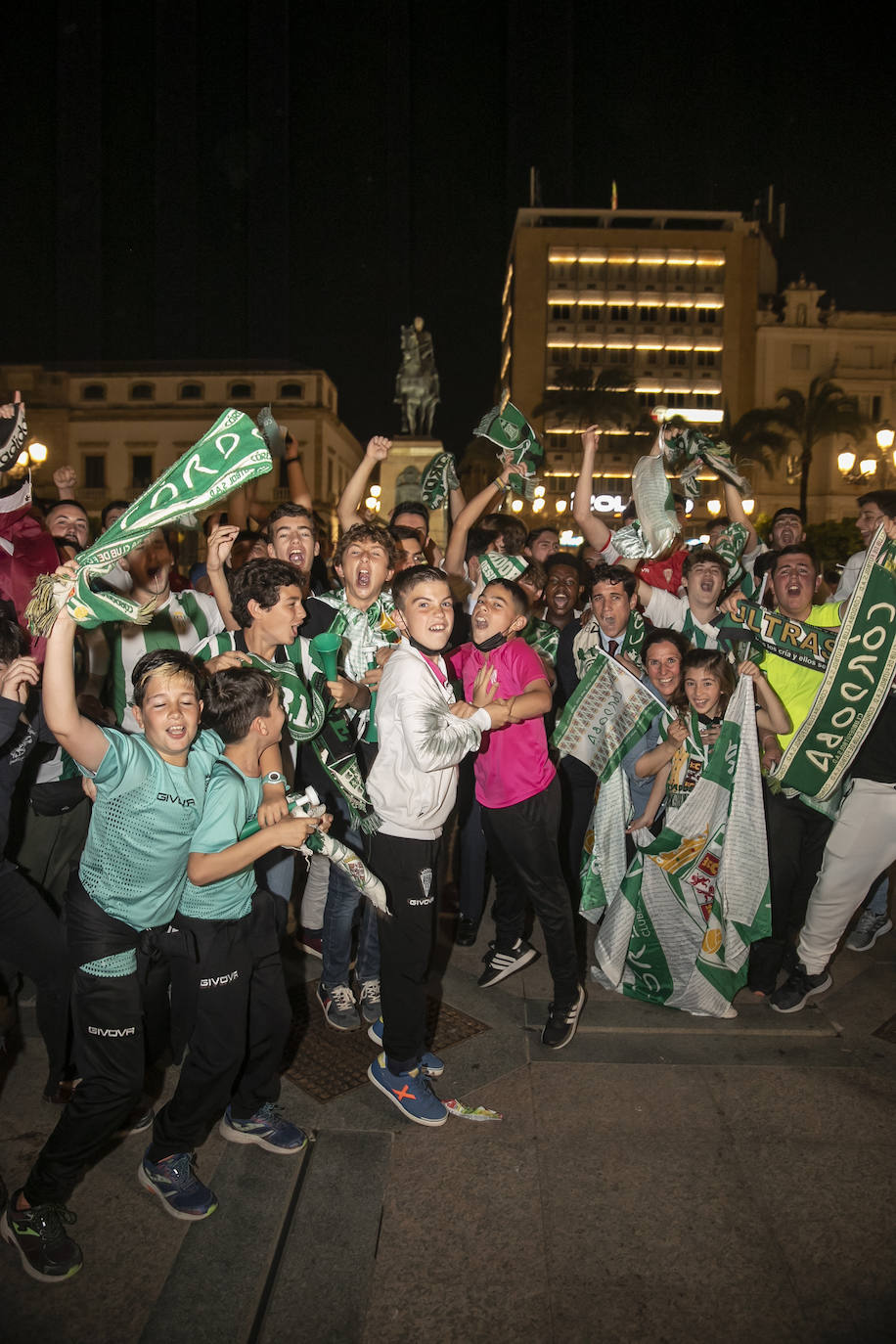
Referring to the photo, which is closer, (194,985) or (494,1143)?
(194,985)

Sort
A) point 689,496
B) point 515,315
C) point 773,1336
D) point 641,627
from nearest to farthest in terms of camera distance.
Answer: point 773,1336 → point 641,627 → point 689,496 → point 515,315

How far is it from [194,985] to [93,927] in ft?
1.14

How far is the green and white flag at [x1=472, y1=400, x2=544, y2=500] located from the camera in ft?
18.5

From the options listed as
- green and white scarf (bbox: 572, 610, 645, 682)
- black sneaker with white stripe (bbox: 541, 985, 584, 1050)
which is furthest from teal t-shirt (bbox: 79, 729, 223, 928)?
green and white scarf (bbox: 572, 610, 645, 682)

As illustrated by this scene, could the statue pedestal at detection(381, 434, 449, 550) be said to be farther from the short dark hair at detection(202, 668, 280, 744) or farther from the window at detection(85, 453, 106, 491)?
the window at detection(85, 453, 106, 491)

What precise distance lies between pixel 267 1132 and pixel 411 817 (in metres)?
1.14

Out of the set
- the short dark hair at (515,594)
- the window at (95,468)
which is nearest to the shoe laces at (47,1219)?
the short dark hair at (515,594)

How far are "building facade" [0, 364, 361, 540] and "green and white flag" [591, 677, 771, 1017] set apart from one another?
53.7m

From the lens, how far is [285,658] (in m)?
3.88

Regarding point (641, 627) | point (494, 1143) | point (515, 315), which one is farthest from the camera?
point (515, 315)

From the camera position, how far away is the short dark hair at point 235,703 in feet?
10.0

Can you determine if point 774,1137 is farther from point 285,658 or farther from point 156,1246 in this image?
point 285,658

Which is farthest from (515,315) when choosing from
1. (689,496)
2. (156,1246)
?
(156,1246)

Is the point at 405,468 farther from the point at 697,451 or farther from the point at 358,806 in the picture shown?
the point at 358,806
